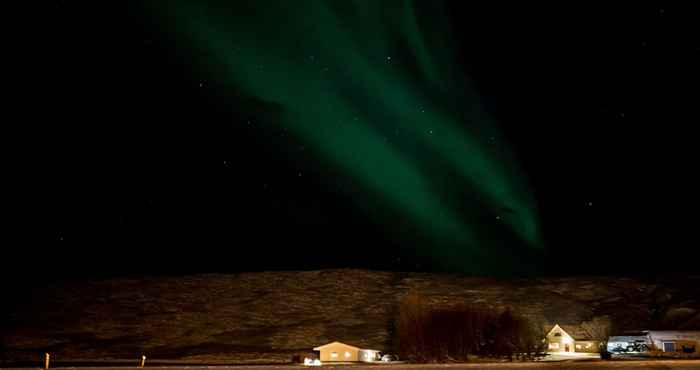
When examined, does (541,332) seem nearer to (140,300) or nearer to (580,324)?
(580,324)

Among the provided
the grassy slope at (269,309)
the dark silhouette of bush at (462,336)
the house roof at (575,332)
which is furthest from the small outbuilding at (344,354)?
the house roof at (575,332)

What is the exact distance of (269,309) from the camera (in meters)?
108

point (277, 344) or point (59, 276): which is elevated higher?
point (59, 276)

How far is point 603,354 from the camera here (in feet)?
215

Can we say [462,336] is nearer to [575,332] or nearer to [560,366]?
[560,366]

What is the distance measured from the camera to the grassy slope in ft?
283

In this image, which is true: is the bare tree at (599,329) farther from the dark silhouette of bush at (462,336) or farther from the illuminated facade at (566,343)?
the dark silhouette of bush at (462,336)

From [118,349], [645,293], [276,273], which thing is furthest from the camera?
[276,273]

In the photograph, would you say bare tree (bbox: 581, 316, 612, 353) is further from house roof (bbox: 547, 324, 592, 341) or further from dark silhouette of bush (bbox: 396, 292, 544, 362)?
dark silhouette of bush (bbox: 396, 292, 544, 362)

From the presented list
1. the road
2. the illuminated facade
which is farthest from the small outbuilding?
the illuminated facade

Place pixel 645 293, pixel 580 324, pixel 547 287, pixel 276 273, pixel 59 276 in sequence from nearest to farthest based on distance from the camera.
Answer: pixel 580 324, pixel 645 293, pixel 547 287, pixel 276 273, pixel 59 276

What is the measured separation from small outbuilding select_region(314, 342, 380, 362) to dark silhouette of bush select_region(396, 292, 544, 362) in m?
4.02

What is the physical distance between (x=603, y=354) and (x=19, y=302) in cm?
9099


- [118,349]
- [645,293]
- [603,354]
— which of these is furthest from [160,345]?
[645,293]
